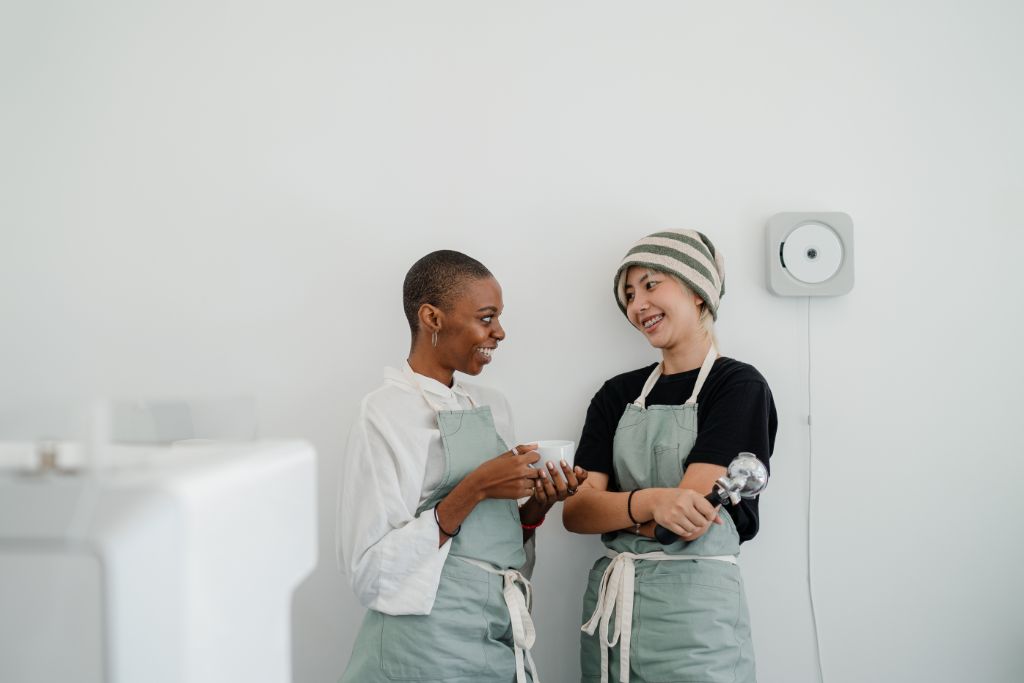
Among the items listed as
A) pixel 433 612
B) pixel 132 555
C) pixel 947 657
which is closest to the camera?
pixel 132 555

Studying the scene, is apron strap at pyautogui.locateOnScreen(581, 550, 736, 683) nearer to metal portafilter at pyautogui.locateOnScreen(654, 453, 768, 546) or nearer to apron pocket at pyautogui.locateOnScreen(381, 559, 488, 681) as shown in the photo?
metal portafilter at pyautogui.locateOnScreen(654, 453, 768, 546)

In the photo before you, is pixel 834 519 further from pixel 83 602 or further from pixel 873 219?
pixel 83 602

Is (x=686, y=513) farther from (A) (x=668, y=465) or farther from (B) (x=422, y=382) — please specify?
(B) (x=422, y=382)

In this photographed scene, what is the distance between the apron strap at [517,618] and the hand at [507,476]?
0.54 ft

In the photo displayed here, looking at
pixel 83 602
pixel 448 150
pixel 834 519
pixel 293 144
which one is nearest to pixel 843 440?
pixel 834 519

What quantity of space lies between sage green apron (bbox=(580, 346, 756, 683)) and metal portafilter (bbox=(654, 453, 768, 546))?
0.29 feet

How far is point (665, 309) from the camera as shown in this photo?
155cm

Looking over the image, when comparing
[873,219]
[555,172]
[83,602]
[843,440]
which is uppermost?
[555,172]

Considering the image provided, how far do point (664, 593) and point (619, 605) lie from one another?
96 mm

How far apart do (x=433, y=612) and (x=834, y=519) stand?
3.10 ft

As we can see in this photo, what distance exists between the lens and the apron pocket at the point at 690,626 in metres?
1.36

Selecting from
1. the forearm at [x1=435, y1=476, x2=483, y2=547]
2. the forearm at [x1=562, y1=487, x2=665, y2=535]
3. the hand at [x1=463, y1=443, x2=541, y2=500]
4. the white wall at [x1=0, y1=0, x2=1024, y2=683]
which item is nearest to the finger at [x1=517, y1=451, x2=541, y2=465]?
the hand at [x1=463, y1=443, x2=541, y2=500]

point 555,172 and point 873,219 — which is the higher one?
point 555,172

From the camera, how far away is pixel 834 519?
5.68 feet
